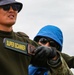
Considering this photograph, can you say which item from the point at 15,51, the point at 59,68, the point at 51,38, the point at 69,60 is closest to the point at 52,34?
the point at 51,38

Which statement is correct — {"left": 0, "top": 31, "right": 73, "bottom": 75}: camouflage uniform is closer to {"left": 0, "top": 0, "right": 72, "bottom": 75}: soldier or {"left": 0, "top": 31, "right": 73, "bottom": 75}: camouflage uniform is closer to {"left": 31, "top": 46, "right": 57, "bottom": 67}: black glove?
{"left": 0, "top": 0, "right": 72, "bottom": 75}: soldier

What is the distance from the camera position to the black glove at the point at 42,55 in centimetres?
420

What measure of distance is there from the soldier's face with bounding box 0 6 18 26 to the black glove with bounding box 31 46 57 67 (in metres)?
0.54

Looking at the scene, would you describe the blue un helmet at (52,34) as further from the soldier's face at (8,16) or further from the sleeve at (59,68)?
the soldier's face at (8,16)

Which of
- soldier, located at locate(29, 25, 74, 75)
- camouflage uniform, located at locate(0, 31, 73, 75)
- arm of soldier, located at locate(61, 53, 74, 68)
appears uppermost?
camouflage uniform, located at locate(0, 31, 73, 75)

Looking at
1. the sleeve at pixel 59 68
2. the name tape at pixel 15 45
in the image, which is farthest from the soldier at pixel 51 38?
the name tape at pixel 15 45

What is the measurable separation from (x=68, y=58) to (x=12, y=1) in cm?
268

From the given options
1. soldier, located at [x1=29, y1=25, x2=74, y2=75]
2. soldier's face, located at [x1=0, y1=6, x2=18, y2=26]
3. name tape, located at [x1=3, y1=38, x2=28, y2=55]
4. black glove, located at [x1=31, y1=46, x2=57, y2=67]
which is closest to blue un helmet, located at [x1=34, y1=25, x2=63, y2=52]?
soldier, located at [x1=29, y1=25, x2=74, y2=75]

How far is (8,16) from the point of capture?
4.51m

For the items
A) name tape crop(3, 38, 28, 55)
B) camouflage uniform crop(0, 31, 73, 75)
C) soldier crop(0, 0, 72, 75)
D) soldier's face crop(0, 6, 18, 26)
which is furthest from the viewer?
soldier's face crop(0, 6, 18, 26)

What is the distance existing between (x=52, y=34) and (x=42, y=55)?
8.40ft

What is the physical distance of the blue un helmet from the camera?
6.70 metres

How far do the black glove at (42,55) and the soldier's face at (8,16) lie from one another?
539mm

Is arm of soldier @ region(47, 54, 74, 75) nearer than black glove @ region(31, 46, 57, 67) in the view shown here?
No
